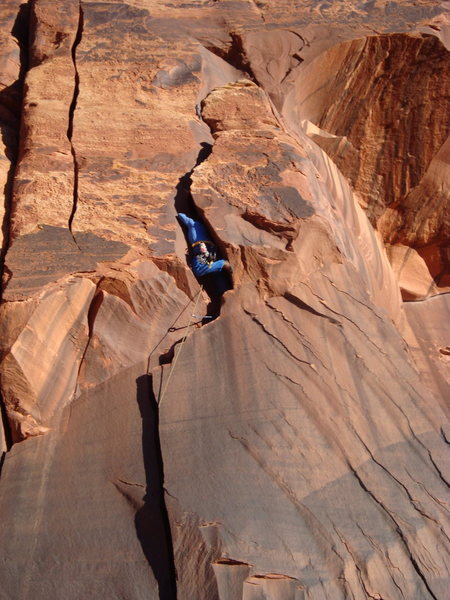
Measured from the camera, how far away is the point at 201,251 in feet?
15.5

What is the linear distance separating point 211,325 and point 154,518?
134cm

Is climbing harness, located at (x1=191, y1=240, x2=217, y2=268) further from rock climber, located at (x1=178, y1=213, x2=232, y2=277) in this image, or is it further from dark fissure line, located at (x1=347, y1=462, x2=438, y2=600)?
dark fissure line, located at (x1=347, y1=462, x2=438, y2=600)

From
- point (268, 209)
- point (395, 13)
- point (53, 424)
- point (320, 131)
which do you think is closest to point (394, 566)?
point (53, 424)

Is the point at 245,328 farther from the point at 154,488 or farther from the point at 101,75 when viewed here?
the point at 101,75

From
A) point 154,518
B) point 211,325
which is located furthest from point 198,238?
point 154,518

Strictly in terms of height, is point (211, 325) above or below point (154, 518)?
above

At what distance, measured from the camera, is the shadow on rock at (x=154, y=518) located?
138 inches

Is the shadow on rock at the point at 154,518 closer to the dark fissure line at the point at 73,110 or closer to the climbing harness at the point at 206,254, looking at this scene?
the climbing harness at the point at 206,254

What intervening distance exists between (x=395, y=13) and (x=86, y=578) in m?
6.30

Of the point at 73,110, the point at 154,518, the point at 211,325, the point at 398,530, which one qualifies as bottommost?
the point at 154,518

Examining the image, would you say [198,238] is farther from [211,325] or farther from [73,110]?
[73,110]

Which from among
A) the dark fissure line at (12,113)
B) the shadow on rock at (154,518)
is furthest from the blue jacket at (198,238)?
the dark fissure line at (12,113)

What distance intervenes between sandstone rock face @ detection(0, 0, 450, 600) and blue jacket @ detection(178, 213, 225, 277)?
3.3 inches

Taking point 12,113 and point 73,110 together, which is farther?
point 12,113
